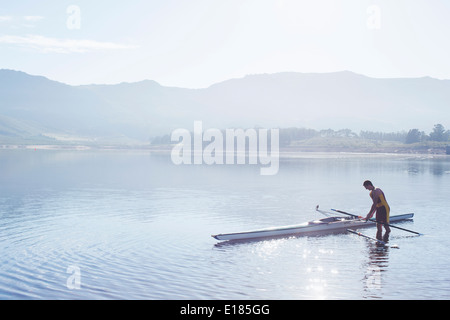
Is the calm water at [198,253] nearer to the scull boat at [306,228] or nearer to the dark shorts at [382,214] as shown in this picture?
the scull boat at [306,228]

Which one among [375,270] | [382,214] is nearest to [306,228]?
[382,214]

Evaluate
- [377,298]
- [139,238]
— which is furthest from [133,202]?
[377,298]

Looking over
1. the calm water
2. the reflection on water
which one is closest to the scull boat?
the calm water

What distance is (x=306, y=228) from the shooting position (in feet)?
99.3

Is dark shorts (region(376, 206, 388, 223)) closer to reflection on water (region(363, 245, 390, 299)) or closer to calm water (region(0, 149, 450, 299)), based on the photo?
calm water (region(0, 149, 450, 299))

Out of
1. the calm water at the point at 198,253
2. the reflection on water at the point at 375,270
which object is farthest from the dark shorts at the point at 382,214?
the reflection on water at the point at 375,270

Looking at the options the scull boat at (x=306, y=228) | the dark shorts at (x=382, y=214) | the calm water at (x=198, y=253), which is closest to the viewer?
the calm water at (x=198, y=253)

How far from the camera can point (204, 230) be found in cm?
3228

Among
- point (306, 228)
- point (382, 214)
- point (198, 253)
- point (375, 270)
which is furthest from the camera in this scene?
point (306, 228)

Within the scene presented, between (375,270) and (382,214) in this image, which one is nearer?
(375,270)

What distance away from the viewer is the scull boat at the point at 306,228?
91.4 feet

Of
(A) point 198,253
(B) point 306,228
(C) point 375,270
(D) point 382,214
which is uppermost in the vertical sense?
(D) point 382,214

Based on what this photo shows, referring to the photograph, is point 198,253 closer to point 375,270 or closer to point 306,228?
point 306,228

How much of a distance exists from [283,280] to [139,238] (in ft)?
38.8
